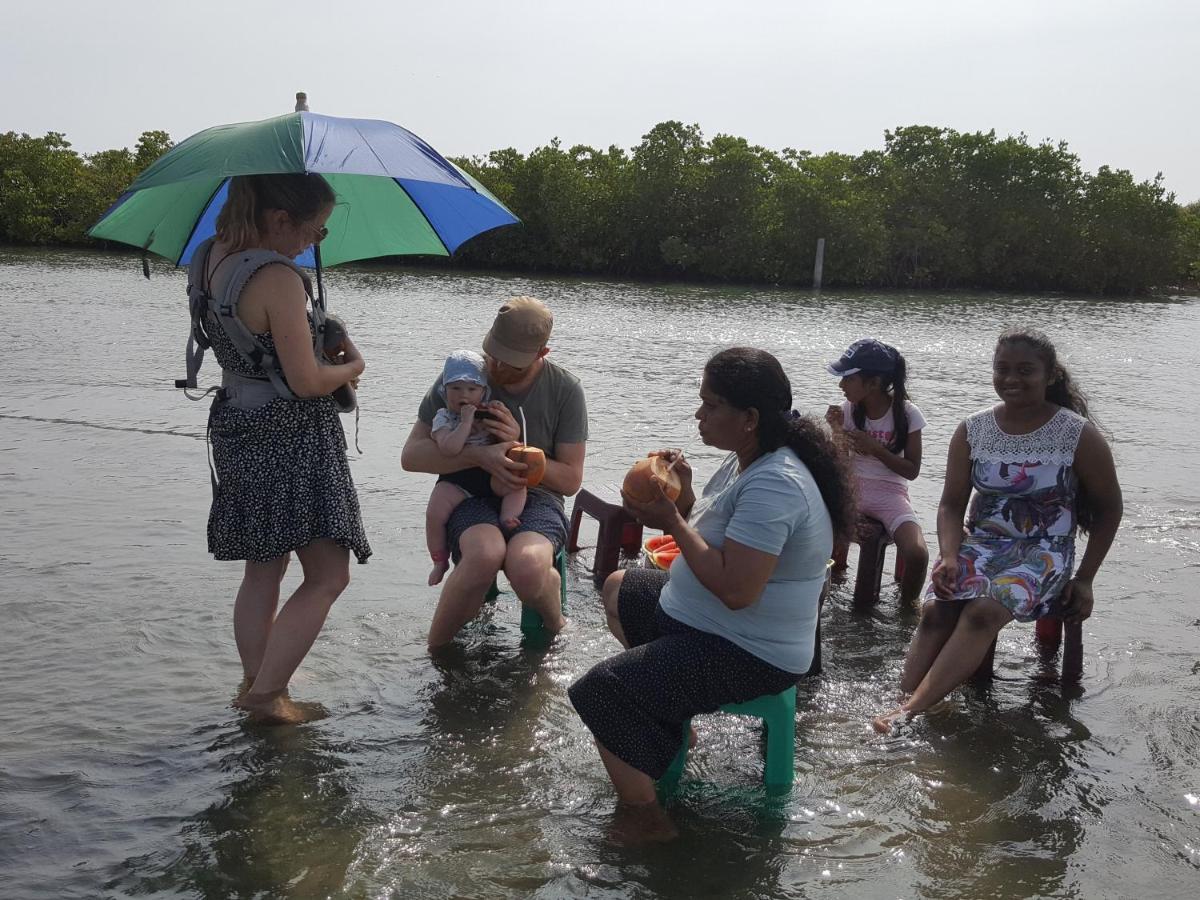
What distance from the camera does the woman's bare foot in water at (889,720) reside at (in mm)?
3785

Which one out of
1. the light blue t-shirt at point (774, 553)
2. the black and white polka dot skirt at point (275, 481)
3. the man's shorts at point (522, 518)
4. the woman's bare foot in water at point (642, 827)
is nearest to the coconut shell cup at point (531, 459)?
the man's shorts at point (522, 518)

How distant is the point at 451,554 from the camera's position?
4480 millimetres

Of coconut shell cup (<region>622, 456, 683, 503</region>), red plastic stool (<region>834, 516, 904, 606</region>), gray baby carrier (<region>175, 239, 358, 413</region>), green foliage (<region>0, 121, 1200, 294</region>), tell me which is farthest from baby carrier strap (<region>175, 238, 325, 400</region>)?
green foliage (<region>0, 121, 1200, 294</region>)

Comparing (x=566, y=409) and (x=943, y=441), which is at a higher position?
(x=566, y=409)

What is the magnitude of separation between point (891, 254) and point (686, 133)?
10234mm

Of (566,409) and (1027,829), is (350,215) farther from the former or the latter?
(1027,829)

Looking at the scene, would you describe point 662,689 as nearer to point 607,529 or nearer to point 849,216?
point 607,529

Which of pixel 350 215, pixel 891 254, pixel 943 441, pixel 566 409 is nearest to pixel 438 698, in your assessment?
pixel 566 409

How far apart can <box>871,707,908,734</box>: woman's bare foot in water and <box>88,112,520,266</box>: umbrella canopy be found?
2.25 m

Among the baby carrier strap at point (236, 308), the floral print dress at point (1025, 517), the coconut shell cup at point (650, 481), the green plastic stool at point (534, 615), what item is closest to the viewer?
the coconut shell cup at point (650, 481)

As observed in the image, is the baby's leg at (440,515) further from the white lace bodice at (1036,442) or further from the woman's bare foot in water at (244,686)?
the white lace bodice at (1036,442)


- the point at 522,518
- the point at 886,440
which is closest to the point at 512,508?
the point at 522,518

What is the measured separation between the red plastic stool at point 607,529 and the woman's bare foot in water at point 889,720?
1.81m

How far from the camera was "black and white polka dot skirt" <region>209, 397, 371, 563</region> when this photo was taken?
3.52 meters
